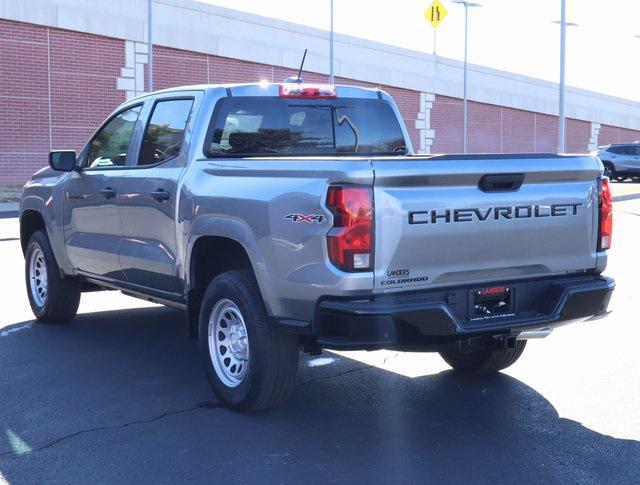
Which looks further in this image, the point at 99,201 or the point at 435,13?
the point at 435,13

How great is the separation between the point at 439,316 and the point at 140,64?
2790 centimetres

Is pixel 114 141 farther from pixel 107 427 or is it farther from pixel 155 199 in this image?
pixel 107 427

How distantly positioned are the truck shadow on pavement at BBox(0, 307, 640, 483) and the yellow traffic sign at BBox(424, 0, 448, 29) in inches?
1302

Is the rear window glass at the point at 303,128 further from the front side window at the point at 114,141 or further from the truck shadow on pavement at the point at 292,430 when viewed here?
the truck shadow on pavement at the point at 292,430

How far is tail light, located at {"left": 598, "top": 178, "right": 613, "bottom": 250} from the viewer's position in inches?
223

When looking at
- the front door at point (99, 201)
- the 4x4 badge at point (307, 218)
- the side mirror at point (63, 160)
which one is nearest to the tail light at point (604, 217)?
the 4x4 badge at point (307, 218)

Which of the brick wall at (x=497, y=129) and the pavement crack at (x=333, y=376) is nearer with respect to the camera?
the pavement crack at (x=333, y=376)

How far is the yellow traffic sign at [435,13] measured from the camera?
1512 inches

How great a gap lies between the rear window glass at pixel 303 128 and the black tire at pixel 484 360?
1.66 m

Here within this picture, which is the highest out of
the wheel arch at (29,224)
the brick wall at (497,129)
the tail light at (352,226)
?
the brick wall at (497,129)

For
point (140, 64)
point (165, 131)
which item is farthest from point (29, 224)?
point (140, 64)

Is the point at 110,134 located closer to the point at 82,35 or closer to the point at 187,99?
the point at 187,99

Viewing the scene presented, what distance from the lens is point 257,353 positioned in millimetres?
5379

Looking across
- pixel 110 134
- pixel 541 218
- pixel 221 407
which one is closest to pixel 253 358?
pixel 221 407
